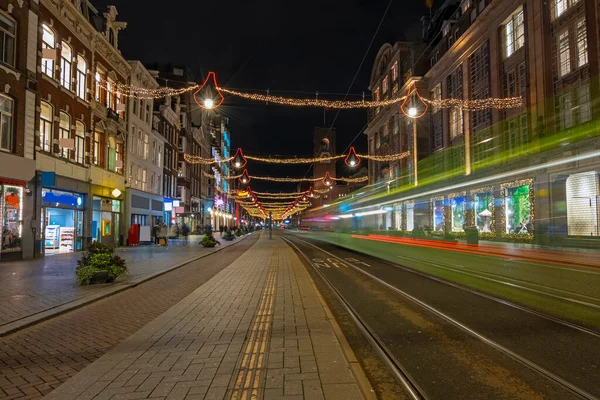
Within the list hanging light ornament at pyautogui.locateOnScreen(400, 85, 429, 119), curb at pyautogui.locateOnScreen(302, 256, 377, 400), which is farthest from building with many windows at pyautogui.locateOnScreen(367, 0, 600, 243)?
curb at pyautogui.locateOnScreen(302, 256, 377, 400)

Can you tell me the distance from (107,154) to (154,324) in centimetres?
2408

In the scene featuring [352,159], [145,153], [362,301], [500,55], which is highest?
[500,55]

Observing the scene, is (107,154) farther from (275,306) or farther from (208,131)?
(208,131)

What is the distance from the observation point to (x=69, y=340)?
258 inches

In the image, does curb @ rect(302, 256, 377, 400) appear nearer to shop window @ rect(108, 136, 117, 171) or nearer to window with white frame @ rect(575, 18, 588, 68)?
window with white frame @ rect(575, 18, 588, 68)

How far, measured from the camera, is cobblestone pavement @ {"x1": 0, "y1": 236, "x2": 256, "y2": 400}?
487 centimetres

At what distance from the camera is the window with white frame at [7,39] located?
18.0m

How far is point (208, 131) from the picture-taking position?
248 ft

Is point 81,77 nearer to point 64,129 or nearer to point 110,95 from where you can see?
point 64,129

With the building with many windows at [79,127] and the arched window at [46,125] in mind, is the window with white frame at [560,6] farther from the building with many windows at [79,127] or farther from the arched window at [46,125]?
the arched window at [46,125]

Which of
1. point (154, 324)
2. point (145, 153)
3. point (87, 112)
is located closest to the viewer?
point (154, 324)

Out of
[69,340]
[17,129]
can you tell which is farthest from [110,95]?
[69,340]

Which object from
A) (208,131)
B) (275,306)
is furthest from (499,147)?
(208,131)

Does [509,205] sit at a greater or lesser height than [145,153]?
lesser
